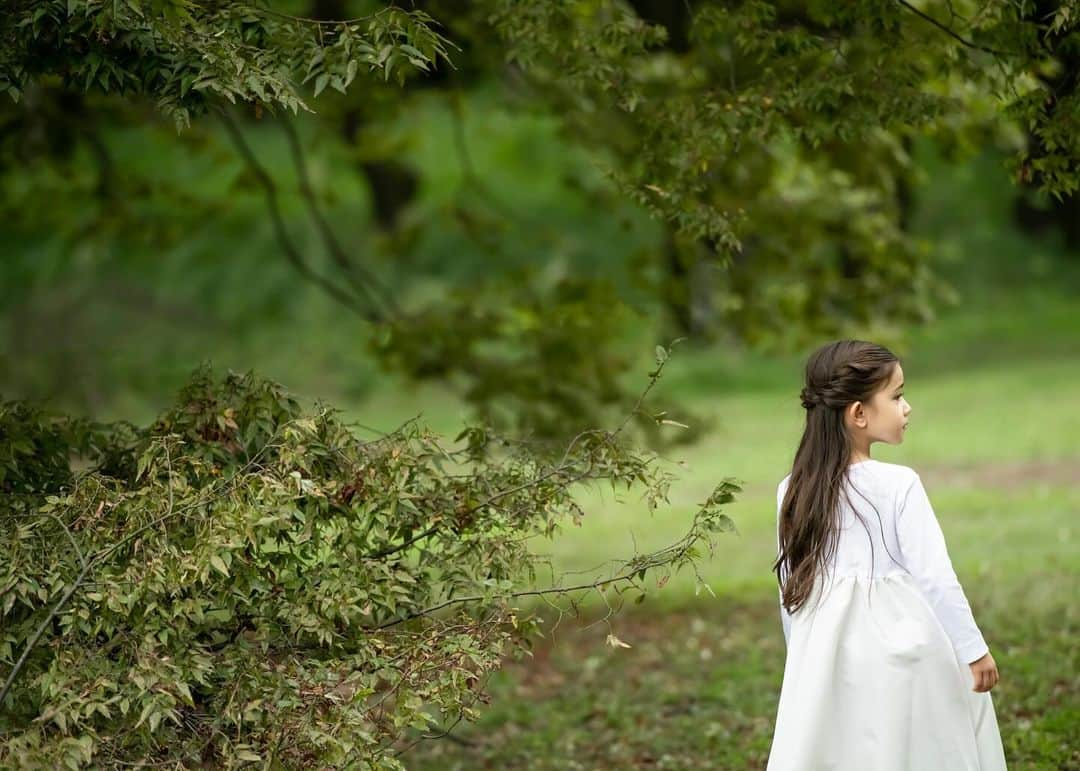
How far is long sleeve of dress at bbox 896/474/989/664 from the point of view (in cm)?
387

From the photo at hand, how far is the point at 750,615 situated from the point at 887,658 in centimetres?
520

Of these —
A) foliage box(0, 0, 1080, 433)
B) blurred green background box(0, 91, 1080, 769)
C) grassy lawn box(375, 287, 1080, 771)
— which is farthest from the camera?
blurred green background box(0, 91, 1080, 769)

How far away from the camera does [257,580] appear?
425 cm

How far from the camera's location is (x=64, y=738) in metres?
3.79

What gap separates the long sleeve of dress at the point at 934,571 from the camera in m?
3.87

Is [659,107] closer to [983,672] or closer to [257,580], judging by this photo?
[257,580]

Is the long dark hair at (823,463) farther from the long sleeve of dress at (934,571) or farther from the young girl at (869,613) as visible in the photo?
the long sleeve of dress at (934,571)

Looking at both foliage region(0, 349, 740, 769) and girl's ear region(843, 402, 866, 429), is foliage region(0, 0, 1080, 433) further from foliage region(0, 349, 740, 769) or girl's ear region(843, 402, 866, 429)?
girl's ear region(843, 402, 866, 429)

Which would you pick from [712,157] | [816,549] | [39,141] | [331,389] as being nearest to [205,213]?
[39,141]

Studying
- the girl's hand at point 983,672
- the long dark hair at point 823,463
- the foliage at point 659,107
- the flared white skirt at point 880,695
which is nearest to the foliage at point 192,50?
the foliage at point 659,107

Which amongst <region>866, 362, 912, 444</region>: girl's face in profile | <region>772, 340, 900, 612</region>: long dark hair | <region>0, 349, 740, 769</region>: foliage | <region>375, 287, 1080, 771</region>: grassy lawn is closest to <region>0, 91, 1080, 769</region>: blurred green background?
<region>375, 287, 1080, 771</region>: grassy lawn

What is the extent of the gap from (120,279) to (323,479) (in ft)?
71.8

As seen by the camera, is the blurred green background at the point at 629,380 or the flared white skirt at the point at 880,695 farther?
the blurred green background at the point at 629,380

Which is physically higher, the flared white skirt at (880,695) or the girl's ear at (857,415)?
the girl's ear at (857,415)
